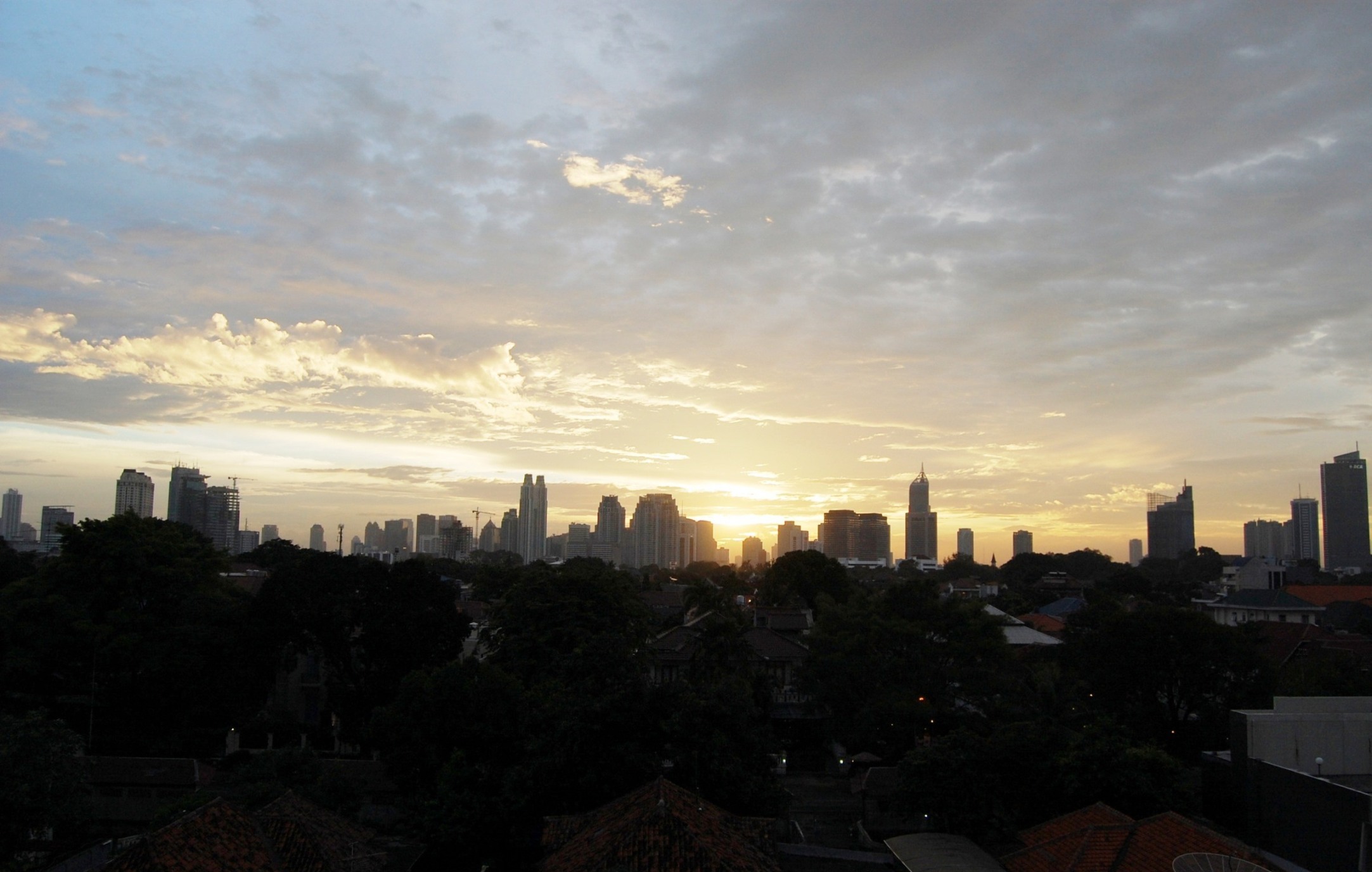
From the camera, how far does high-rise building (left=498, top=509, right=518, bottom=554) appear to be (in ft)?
494

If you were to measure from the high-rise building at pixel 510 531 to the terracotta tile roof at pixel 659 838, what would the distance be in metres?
137

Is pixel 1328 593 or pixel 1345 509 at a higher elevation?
pixel 1345 509

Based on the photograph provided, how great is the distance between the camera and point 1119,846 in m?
13.8

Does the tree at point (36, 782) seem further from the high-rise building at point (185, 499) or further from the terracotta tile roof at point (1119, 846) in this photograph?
the high-rise building at point (185, 499)

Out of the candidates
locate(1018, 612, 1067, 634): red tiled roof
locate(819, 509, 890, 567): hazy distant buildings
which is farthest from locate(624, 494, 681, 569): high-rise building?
locate(1018, 612, 1067, 634): red tiled roof

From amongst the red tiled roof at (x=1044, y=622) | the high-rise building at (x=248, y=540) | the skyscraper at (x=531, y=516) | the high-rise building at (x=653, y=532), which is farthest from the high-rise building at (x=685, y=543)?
the red tiled roof at (x=1044, y=622)

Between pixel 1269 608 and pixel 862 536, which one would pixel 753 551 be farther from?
pixel 1269 608

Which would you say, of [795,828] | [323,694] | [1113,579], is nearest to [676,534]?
[1113,579]

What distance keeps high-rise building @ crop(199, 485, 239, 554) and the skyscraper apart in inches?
2083

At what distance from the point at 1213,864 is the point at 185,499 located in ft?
341

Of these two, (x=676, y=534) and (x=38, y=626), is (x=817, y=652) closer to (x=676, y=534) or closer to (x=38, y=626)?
(x=38, y=626)

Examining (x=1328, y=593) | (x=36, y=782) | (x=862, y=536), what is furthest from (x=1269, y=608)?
(x=862, y=536)

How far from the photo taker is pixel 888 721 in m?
Result: 24.5

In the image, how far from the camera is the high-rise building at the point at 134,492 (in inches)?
3750
